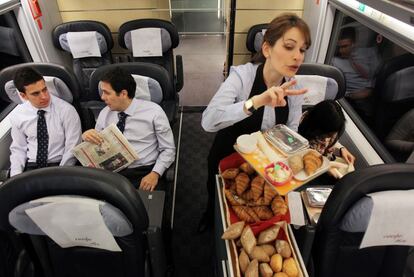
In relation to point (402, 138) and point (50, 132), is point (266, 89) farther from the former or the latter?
point (50, 132)

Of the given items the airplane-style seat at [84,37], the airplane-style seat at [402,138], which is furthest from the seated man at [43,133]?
the airplane-style seat at [402,138]

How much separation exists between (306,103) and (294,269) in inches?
61.5

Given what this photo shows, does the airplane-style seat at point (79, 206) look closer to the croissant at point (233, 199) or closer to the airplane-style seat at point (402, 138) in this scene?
the croissant at point (233, 199)

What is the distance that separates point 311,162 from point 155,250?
75 centimetres

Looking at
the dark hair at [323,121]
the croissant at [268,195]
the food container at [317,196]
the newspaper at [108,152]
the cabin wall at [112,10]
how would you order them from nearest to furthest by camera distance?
the croissant at [268,195] → the food container at [317,196] → the dark hair at [323,121] → the newspaper at [108,152] → the cabin wall at [112,10]

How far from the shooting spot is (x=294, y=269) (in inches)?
39.3

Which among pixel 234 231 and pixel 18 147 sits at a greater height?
pixel 234 231

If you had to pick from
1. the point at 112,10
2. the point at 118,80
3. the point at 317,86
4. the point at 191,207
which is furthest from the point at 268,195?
the point at 112,10

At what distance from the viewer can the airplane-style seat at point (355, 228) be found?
101 cm

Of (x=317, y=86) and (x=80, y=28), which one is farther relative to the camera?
(x=80, y=28)

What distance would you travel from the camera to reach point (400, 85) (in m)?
2.15

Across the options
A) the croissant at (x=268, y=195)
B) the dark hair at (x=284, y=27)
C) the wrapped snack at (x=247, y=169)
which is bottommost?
the croissant at (x=268, y=195)

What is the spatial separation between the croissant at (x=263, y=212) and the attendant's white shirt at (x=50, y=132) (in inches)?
58.4

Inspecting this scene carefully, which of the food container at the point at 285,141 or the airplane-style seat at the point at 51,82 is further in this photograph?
the airplane-style seat at the point at 51,82
